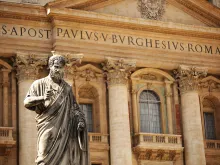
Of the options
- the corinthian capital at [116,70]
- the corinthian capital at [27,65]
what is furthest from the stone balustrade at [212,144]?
the corinthian capital at [27,65]

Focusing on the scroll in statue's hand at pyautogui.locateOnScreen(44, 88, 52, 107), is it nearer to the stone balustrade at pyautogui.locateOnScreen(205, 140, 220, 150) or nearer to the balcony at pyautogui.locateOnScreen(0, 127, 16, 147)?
the balcony at pyautogui.locateOnScreen(0, 127, 16, 147)

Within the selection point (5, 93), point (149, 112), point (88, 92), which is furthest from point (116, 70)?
point (5, 93)

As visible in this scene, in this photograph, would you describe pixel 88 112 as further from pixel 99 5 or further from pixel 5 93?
pixel 99 5

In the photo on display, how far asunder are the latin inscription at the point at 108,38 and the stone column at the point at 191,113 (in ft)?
3.70

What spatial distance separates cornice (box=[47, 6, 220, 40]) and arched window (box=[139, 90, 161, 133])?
295cm

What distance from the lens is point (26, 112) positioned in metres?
27.3

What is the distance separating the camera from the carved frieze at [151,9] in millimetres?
30984

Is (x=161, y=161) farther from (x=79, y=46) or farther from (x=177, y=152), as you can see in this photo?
(x=79, y=46)

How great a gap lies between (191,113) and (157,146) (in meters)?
2.29

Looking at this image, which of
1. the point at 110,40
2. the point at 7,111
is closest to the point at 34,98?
the point at 7,111

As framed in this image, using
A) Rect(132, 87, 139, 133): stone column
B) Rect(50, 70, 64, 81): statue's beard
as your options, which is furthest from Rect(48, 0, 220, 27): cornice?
Rect(50, 70, 64, 81): statue's beard

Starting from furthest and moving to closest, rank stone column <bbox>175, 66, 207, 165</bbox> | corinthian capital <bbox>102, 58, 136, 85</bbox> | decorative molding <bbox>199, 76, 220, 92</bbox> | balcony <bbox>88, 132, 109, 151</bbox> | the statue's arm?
decorative molding <bbox>199, 76, 220, 92</bbox> → stone column <bbox>175, 66, 207, 165</bbox> → corinthian capital <bbox>102, 58, 136, 85</bbox> → balcony <bbox>88, 132, 109, 151</bbox> → the statue's arm

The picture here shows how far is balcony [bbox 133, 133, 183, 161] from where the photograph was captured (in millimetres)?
29234

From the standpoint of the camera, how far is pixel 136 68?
30.7 m
